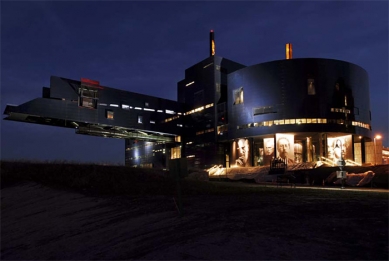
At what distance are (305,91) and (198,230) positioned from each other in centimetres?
6240

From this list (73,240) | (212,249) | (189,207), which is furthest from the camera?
(189,207)

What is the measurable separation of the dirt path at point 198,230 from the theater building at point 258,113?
48.9m

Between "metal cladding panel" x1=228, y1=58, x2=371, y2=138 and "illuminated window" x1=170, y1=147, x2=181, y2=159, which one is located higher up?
"metal cladding panel" x1=228, y1=58, x2=371, y2=138

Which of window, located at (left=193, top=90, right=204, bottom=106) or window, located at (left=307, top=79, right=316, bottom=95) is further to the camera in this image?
window, located at (left=193, top=90, right=204, bottom=106)

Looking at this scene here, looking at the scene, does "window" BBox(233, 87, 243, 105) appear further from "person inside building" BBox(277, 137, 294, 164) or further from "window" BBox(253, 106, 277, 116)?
"person inside building" BBox(277, 137, 294, 164)

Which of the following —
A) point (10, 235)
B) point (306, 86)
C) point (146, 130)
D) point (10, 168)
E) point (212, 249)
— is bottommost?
point (10, 235)

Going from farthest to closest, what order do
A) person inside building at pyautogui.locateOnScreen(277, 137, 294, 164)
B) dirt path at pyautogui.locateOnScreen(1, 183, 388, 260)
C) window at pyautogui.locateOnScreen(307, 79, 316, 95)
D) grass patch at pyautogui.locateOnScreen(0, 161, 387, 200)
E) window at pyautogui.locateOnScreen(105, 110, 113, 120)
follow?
window at pyautogui.locateOnScreen(105, 110, 113, 120)
person inside building at pyautogui.locateOnScreen(277, 137, 294, 164)
window at pyautogui.locateOnScreen(307, 79, 316, 95)
grass patch at pyautogui.locateOnScreen(0, 161, 387, 200)
dirt path at pyautogui.locateOnScreen(1, 183, 388, 260)

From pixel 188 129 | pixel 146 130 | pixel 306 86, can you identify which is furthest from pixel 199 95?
pixel 306 86

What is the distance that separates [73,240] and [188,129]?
253ft

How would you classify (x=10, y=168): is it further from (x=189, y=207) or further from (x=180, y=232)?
(x=180, y=232)

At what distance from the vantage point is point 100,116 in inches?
2751

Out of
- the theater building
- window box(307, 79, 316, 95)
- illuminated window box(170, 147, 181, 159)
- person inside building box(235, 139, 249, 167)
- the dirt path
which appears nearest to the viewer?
the dirt path

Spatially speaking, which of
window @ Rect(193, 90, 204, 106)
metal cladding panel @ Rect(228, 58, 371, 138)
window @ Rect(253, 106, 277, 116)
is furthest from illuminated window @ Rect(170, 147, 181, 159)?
window @ Rect(253, 106, 277, 116)

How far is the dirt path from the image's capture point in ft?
28.9
